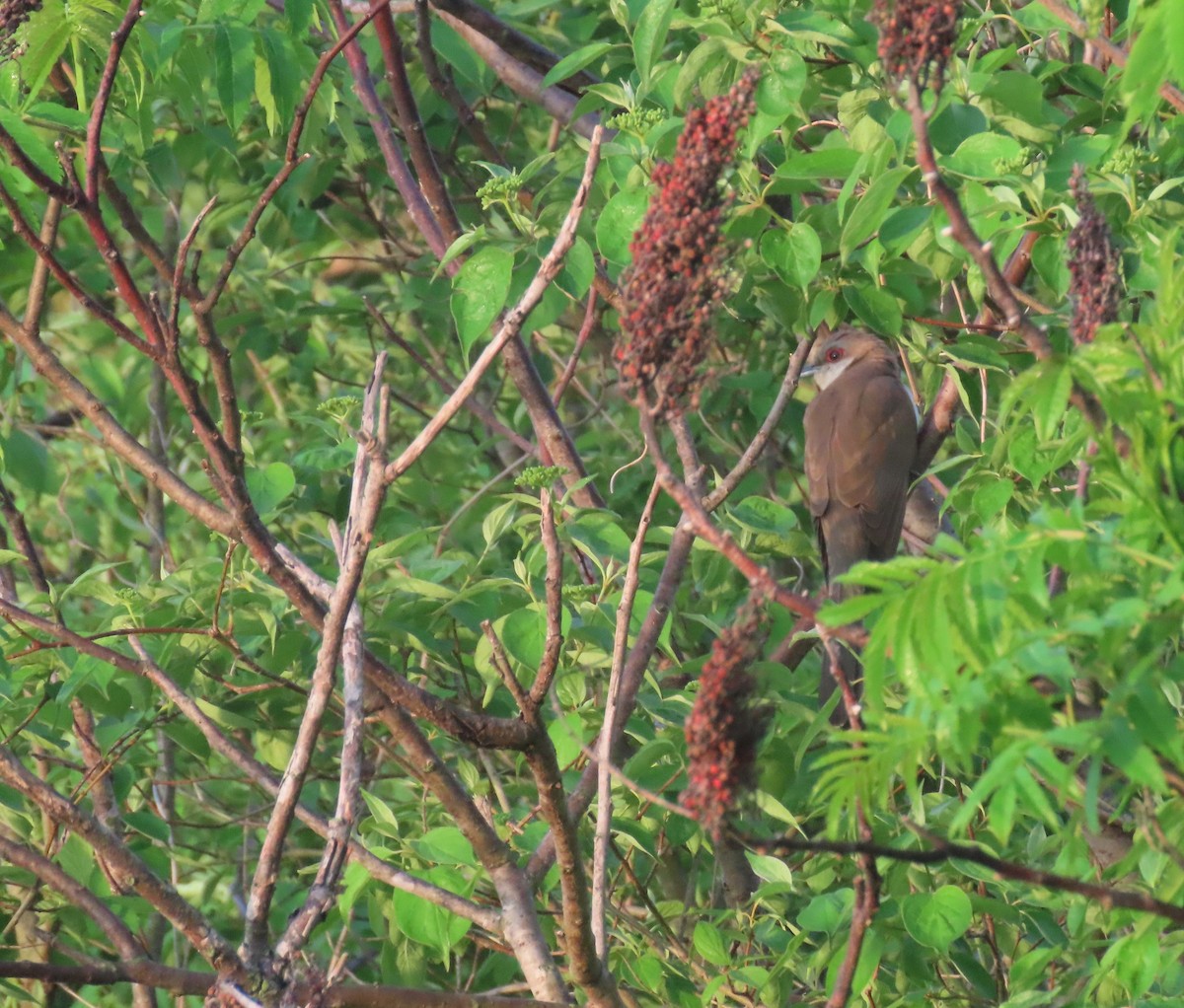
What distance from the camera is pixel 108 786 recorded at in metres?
4.54

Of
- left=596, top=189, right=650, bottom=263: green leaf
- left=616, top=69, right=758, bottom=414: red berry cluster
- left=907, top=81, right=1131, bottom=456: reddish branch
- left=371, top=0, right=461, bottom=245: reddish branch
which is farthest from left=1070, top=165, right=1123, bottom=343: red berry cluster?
left=371, top=0, right=461, bottom=245: reddish branch

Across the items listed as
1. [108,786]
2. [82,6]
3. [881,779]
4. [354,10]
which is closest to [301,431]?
[354,10]

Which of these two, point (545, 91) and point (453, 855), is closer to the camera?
point (453, 855)

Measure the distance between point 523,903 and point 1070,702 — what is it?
1.60 metres

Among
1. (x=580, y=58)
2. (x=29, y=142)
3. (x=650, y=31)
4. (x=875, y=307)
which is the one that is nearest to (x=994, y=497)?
(x=875, y=307)

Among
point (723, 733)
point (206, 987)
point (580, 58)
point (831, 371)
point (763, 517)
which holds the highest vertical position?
point (580, 58)

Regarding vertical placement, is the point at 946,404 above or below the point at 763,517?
below

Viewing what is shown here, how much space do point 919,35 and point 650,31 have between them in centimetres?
179

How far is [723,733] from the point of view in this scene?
179cm

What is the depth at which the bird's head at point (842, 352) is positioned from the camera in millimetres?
7332

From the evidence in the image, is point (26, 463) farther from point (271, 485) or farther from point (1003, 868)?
point (1003, 868)

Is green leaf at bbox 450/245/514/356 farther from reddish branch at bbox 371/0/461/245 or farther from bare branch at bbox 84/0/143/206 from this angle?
reddish branch at bbox 371/0/461/245

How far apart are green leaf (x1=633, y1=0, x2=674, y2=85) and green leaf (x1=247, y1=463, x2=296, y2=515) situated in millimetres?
1338

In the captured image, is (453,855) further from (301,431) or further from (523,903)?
(301,431)
